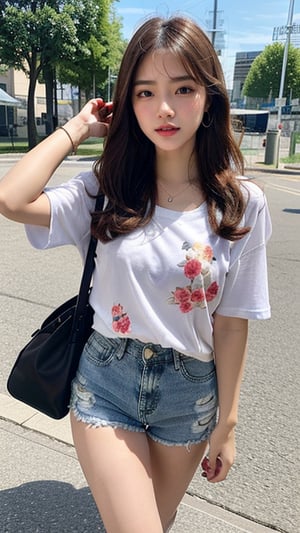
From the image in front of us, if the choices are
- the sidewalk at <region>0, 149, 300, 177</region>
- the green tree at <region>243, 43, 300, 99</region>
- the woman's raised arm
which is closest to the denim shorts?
the woman's raised arm

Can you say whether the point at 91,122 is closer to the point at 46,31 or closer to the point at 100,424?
the point at 100,424

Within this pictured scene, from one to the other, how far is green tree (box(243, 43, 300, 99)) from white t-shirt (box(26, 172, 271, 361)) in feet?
254

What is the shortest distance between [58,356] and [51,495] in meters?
0.98

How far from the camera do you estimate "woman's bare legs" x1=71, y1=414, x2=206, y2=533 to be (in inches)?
57.7

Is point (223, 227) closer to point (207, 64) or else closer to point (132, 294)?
point (132, 294)

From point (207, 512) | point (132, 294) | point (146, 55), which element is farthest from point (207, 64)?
point (207, 512)

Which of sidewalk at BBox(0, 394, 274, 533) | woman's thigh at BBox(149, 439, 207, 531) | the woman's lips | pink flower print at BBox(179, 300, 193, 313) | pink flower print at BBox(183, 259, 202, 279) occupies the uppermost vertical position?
the woman's lips

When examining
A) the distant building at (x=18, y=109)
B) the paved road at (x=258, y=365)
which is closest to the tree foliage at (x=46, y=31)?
the distant building at (x=18, y=109)

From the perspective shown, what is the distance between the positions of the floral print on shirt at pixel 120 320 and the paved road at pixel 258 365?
68 cm

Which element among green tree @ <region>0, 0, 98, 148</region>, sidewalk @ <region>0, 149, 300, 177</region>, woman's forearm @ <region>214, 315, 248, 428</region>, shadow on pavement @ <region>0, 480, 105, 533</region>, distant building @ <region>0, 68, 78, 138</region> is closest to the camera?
woman's forearm @ <region>214, 315, 248, 428</region>

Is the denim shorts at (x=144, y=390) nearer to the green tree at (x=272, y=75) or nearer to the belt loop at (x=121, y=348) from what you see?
the belt loop at (x=121, y=348)

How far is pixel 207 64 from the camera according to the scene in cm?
161

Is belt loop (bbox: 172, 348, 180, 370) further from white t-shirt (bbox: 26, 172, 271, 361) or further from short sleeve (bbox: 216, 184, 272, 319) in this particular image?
short sleeve (bbox: 216, 184, 272, 319)

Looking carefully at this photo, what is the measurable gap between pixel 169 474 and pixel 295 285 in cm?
431
